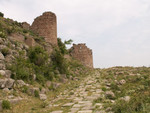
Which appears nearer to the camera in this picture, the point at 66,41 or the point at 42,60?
the point at 42,60

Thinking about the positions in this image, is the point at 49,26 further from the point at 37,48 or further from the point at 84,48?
the point at 84,48

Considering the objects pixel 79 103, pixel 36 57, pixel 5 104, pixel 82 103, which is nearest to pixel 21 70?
pixel 36 57

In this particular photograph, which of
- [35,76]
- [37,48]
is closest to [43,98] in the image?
[35,76]

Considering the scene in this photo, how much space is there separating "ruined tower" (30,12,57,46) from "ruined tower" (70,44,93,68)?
1102 centimetres

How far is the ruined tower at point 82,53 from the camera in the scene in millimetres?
24638

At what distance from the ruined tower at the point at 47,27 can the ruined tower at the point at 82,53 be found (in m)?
11.0

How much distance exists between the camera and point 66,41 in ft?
63.2

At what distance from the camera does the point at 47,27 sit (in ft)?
46.1

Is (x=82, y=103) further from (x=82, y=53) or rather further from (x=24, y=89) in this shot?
(x=82, y=53)

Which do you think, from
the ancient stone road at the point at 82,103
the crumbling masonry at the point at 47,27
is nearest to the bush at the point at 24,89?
the ancient stone road at the point at 82,103

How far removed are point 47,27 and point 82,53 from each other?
1191 cm

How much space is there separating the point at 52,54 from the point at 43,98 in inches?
205

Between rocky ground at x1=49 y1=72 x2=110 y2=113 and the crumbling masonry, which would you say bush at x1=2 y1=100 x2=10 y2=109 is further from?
the crumbling masonry

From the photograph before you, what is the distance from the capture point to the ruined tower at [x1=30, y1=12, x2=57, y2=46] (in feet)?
45.8
